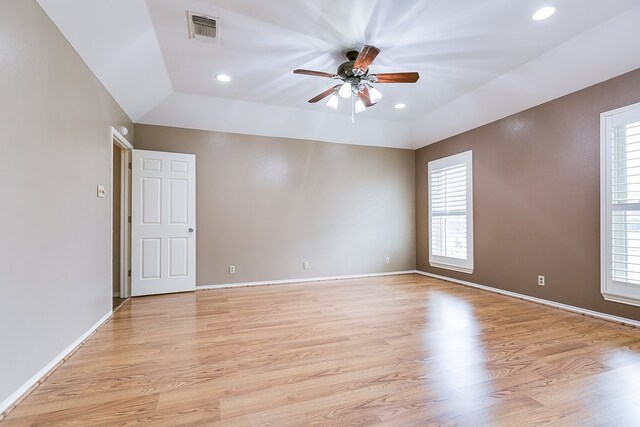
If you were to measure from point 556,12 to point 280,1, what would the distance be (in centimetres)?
240

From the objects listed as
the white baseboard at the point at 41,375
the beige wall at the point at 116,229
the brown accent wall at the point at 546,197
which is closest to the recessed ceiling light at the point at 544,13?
Result: the brown accent wall at the point at 546,197

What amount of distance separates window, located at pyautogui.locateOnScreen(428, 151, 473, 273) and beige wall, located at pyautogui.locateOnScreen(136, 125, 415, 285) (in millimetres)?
583

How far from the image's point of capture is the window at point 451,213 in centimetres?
490

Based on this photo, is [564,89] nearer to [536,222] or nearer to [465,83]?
[465,83]

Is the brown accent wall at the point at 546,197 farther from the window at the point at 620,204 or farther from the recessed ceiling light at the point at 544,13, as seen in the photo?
the recessed ceiling light at the point at 544,13

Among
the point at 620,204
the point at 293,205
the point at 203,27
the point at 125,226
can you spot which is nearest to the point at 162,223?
the point at 125,226

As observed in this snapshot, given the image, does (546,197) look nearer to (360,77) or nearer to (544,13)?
(544,13)

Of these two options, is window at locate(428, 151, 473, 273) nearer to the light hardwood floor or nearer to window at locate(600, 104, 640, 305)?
the light hardwood floor

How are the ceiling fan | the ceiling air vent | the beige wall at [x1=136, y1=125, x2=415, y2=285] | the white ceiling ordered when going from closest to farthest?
the white ceiling < the ceiling air vent < the ceiling fan < the beige wall at [x1=136, y1=125, x2=415, y2=285]

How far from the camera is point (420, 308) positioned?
3631 millimetres

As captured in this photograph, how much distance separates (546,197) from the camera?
3.77 metres

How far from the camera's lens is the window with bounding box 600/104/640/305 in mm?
2893

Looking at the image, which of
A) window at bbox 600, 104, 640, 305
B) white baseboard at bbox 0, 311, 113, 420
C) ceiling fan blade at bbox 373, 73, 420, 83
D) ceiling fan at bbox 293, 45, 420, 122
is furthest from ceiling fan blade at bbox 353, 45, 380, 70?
white baseboard at bbox 0, 311, 113, 420

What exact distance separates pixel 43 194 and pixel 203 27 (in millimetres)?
1951
